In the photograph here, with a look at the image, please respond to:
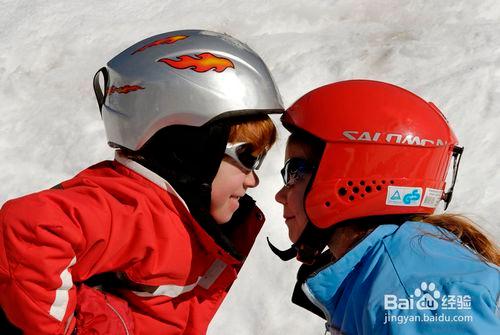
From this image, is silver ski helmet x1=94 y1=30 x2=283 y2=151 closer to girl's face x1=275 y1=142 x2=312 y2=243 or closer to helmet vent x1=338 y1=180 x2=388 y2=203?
girl's face x1=275 y1=142 x2=312 y2=243

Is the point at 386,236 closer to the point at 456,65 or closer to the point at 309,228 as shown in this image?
the point at 309,228

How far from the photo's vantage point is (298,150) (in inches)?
133

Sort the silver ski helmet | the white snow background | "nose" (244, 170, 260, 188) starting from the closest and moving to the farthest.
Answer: the silver ski helmet
"nose" (244, 170, 260, 188)
the white snow background

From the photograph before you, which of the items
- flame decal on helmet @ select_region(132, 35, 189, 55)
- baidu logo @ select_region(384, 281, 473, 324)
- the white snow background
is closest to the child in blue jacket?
baidu logo @ select_region(384, 281, 473, 324)

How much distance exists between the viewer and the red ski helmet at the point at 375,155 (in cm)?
314

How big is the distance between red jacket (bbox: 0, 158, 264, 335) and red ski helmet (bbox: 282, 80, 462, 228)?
2.38 feet

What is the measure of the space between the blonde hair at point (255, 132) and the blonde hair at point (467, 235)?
2.73ft

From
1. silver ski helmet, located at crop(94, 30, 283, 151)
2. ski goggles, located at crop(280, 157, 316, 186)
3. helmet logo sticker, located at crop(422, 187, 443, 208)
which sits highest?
silver ski helmet, located at crop(94, 30, 283, 151)

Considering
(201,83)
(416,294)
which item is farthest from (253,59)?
(416,294)

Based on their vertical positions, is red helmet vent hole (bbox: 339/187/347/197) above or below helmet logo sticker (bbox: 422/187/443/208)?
above

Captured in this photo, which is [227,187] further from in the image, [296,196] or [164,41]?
[164,41]

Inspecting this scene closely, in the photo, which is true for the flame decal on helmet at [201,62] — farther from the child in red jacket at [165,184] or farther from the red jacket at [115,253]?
the red jacket at [115,253]

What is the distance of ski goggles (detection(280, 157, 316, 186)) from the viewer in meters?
3.33

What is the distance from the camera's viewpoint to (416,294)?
2.74 meters
